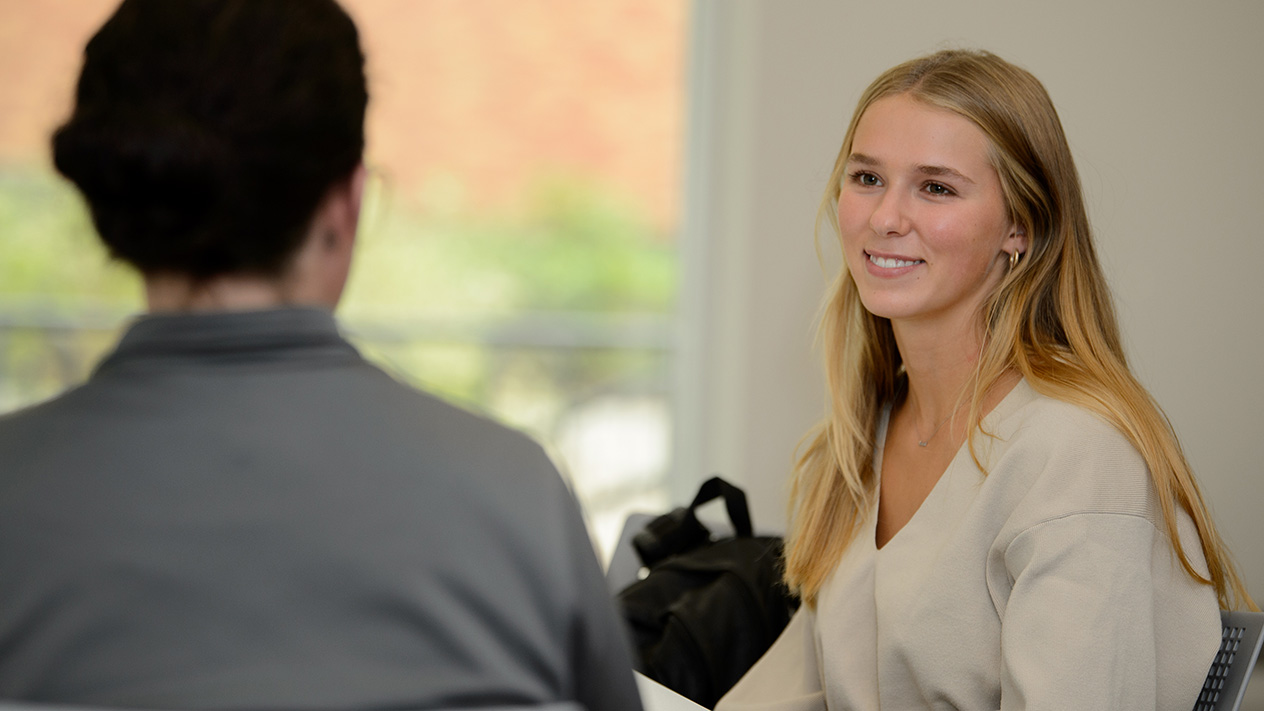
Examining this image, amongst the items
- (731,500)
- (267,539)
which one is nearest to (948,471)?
(731,500)

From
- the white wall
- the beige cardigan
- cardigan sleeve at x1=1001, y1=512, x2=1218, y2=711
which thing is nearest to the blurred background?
the white wall

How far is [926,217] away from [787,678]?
0.80 meters

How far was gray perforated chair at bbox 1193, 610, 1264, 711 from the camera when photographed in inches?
53.7

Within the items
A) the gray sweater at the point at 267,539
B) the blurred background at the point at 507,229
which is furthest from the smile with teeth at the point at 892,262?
the blurred background at the point at 507,229

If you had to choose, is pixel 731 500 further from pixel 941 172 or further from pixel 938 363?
pixel 941 172

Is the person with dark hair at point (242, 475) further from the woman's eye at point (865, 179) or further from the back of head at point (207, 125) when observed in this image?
the woman's eye at point (865, 179)

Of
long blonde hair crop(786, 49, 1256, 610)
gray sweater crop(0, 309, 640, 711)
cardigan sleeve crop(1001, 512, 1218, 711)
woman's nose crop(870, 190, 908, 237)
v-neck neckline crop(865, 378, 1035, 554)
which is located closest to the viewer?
gray sweater crop(0, 309, 640, 711)

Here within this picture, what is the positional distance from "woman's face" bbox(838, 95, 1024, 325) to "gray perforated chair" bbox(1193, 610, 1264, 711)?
1.83ft

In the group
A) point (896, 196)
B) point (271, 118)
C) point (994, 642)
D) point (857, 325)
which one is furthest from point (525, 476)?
point (857, 325)

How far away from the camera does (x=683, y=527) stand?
6.75 ft

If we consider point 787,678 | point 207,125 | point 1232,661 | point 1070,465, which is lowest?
point 787,678

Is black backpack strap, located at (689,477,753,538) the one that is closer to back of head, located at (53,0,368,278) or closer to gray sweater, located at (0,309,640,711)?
gray sweater, located at (0,309,640,711)

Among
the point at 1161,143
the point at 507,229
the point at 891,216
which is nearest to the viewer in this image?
the point at 891,216

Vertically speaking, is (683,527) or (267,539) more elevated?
(267,539)
